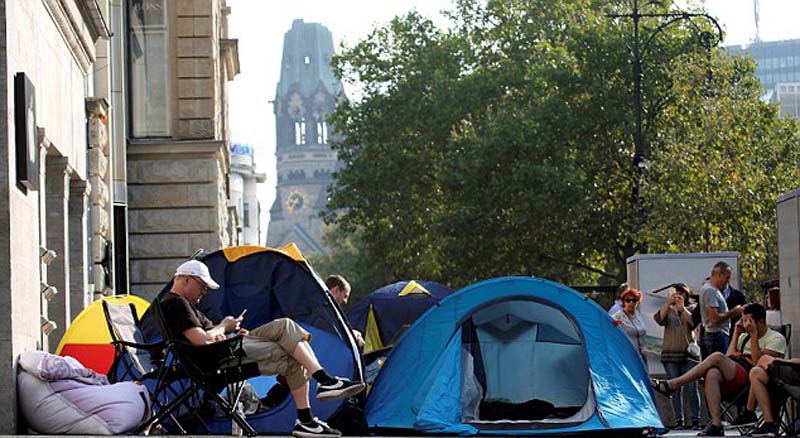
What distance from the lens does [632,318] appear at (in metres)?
18.4

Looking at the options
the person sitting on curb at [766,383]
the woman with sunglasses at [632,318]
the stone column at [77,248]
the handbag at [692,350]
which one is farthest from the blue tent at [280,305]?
the handbag at [692,350]

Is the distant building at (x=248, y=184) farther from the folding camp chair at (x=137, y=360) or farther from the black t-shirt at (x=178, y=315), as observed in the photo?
the black t-shirt at (x=178, y=315)

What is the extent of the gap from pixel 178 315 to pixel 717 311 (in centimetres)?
742

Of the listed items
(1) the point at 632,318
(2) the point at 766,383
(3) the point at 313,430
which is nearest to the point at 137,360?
(3) the point at 313,430

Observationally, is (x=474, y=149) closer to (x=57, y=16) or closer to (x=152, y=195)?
(x=152, y=195)

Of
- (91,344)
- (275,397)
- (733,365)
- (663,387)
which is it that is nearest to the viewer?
(275,397)

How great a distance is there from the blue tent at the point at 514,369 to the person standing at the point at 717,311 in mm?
2547

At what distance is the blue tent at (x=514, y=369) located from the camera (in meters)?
15.3

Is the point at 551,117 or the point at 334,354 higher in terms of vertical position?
the point at 551,117

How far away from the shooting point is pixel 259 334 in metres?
13.1

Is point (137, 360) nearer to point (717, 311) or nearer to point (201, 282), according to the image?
point (201, 282)

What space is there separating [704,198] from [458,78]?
19.9 metres

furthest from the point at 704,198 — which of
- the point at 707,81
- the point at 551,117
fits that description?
the point at 551,117

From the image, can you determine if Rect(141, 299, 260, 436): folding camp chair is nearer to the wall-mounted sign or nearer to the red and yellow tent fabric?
the wall-mounted sign
